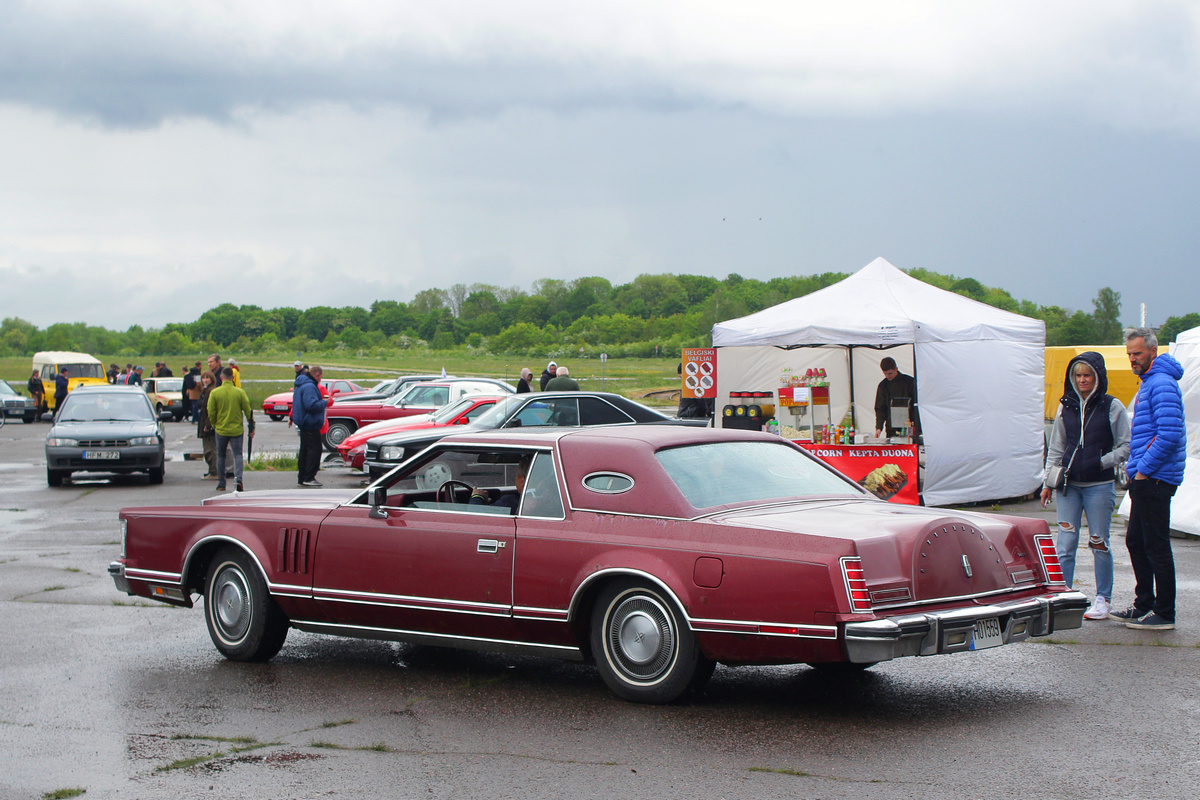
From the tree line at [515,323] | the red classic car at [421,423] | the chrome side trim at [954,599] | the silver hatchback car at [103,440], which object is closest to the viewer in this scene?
the chrome side trim at [954,599]

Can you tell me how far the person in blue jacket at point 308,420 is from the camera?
17188 mm

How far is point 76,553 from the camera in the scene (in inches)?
437

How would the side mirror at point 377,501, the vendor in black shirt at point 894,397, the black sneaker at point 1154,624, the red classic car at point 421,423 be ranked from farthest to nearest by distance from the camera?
the red classic car at point 421,423 < the vendor in black shirt at point 894,397 < the black sneaker at point 1154,624 < the side mirror at point 377,501

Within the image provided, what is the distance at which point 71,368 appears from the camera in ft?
156

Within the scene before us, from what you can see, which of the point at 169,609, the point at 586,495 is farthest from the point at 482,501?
the point at 169,609

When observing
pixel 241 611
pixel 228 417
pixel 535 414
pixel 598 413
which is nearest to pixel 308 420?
pixel 228 417

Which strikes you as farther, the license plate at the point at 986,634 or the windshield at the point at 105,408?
the windshield at the point at 105,408

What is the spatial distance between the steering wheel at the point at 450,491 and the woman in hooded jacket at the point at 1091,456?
3.85 m

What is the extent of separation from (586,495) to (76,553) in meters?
7.50

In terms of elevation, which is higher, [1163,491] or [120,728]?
[1163,491]

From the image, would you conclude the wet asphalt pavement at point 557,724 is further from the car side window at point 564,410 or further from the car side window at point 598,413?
the car side window at point 598,413

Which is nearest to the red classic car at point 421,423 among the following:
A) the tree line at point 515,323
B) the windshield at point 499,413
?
the windshield at point 499,413

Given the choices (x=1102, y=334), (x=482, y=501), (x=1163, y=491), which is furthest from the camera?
(x=1102, y=334)

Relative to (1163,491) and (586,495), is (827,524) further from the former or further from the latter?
(1163,491)
